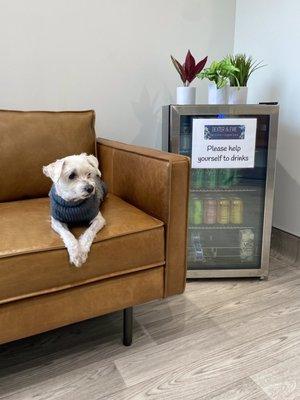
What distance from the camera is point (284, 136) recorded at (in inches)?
82.4

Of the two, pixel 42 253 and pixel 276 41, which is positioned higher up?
pixel 276 41

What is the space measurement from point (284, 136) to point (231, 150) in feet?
1.69

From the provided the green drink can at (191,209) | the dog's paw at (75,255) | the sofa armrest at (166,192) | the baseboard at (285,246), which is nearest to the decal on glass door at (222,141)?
the green drink can at (191,209)

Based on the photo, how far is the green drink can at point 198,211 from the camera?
1929mm

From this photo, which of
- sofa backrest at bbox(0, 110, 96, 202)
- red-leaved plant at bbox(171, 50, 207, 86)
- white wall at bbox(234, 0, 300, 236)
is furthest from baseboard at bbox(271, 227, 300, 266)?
sofa backrest at bbox(0, 110, 96, 202)

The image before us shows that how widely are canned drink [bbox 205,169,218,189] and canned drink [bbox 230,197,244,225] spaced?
0.14 m

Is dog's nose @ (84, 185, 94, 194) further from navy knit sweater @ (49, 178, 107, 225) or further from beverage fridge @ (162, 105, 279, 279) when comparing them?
beverage fridge @ (162, 105, 279, 279)

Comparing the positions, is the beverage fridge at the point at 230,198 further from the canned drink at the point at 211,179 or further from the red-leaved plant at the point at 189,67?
the red-leaved plant at the point at 189,67

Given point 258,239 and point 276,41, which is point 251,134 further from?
point 276,41

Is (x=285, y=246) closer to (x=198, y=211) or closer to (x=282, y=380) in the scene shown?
(x=198, y=211)

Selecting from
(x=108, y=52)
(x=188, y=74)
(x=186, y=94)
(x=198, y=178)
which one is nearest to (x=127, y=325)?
(x=198, y=178)

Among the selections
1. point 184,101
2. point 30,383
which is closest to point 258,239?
point 184,101

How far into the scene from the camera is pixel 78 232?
1218mm

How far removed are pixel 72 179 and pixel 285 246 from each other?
4.84 feet
